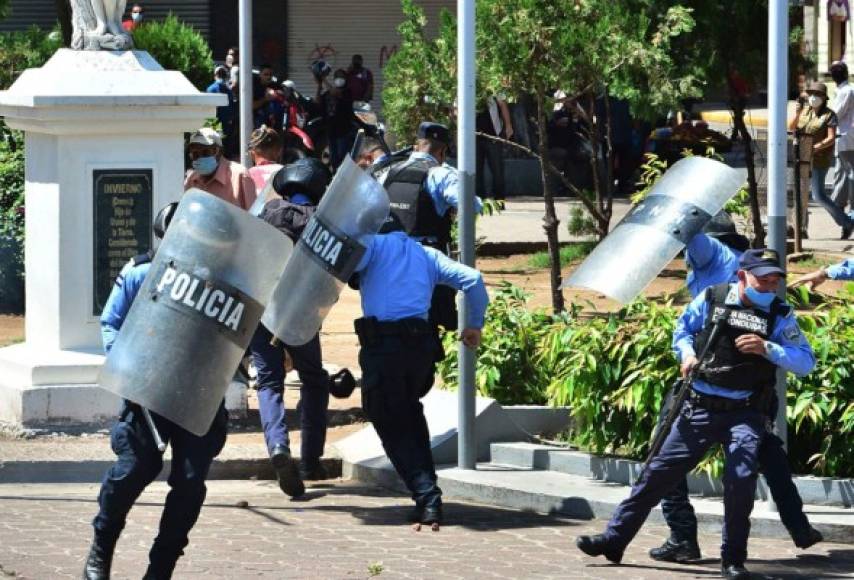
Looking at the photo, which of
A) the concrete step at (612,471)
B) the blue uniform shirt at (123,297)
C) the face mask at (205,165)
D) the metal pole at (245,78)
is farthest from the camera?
the metal pole at (245,78)

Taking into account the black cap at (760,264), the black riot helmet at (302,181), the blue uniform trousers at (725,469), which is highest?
the black riot helmet at (302,181)

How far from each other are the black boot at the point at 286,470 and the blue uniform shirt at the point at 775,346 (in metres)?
2.29

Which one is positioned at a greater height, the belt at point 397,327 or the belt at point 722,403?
the belt at point 397,327

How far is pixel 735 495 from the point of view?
7.89 metres

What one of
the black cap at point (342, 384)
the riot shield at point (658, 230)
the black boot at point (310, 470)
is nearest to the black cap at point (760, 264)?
the riot shield at point (658, 230)

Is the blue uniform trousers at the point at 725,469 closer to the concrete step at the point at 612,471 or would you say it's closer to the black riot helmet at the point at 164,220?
the concrete step at the point at 612,471

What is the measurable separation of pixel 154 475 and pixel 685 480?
7.79 ft

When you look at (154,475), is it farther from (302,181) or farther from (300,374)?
(300,374)

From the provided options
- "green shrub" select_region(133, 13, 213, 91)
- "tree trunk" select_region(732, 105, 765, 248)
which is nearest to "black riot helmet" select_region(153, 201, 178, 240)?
"tree trunk" select_region(732, 105, 765, 248)

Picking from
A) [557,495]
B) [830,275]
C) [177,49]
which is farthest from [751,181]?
[177,49]

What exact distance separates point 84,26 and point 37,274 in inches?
57.1

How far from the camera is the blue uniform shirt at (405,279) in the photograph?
346 inches

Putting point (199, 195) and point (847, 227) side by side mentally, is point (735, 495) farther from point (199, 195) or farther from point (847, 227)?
point (847, 227)

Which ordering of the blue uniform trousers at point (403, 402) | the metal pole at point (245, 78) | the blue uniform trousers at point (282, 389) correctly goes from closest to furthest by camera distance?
1. the blue uniform trousers at point (403, 402)
2. the blue uniform trousers at point (282, 389)
3. the metal pole at point (245, 78)
